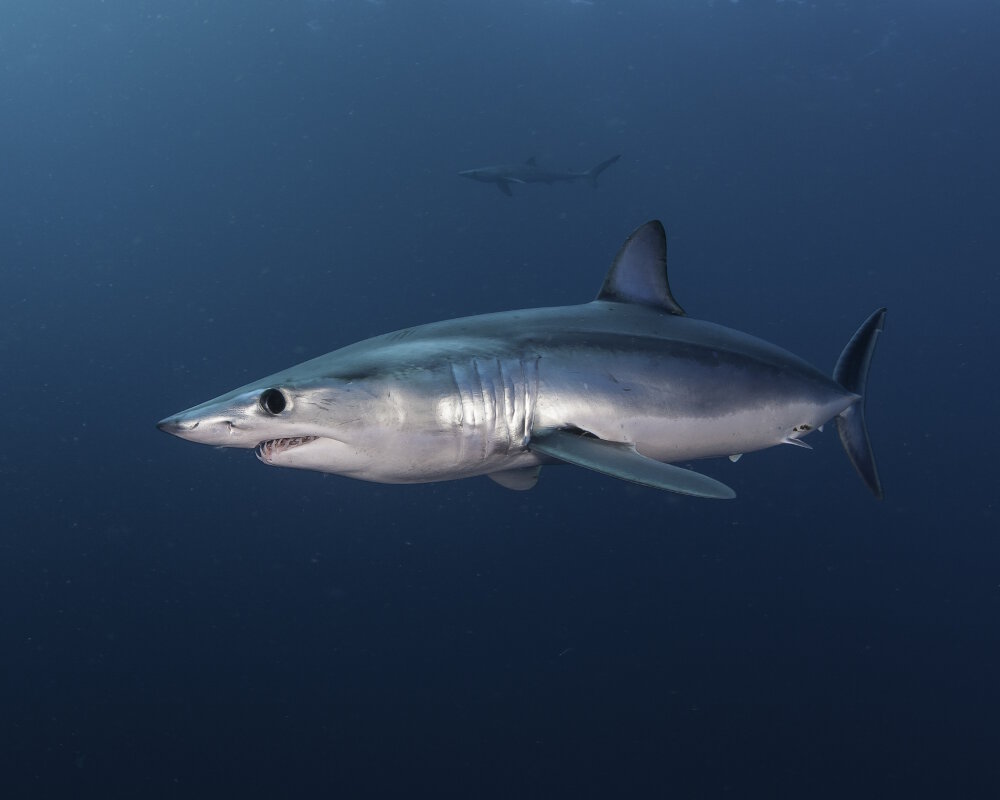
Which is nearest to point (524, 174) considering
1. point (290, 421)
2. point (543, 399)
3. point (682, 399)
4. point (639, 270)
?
point (639, 270)

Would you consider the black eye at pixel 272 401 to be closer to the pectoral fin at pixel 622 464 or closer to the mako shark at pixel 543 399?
the mako shark at pixel 543 399

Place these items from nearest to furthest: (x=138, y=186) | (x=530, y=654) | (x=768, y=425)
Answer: (x=768, y=425) < (x=530, y=654) < (x=138, y=186)

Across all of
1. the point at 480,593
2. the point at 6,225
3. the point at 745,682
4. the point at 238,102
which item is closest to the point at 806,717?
the point at 745,682

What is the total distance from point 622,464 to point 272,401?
136 centimetres

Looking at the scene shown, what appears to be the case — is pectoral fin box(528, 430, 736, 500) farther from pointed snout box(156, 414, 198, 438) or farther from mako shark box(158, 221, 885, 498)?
pointed snout box(156, 414, 198, 438)

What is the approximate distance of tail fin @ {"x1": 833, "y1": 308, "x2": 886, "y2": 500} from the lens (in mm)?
4543

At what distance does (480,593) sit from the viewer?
48.0ft

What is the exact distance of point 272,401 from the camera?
7.95 ft

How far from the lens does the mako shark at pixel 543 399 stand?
253 cm

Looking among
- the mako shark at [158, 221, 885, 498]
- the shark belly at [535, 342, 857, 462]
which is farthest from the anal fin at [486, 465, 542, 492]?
the shark belly at [535, 342, 857, 462]

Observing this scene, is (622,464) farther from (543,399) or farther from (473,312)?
(473,312)

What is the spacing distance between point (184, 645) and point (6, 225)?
67697 millimetres

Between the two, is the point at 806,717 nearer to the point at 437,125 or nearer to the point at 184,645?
the point at 184,645

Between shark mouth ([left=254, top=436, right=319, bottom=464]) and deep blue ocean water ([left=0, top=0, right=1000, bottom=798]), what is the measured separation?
846 cm
